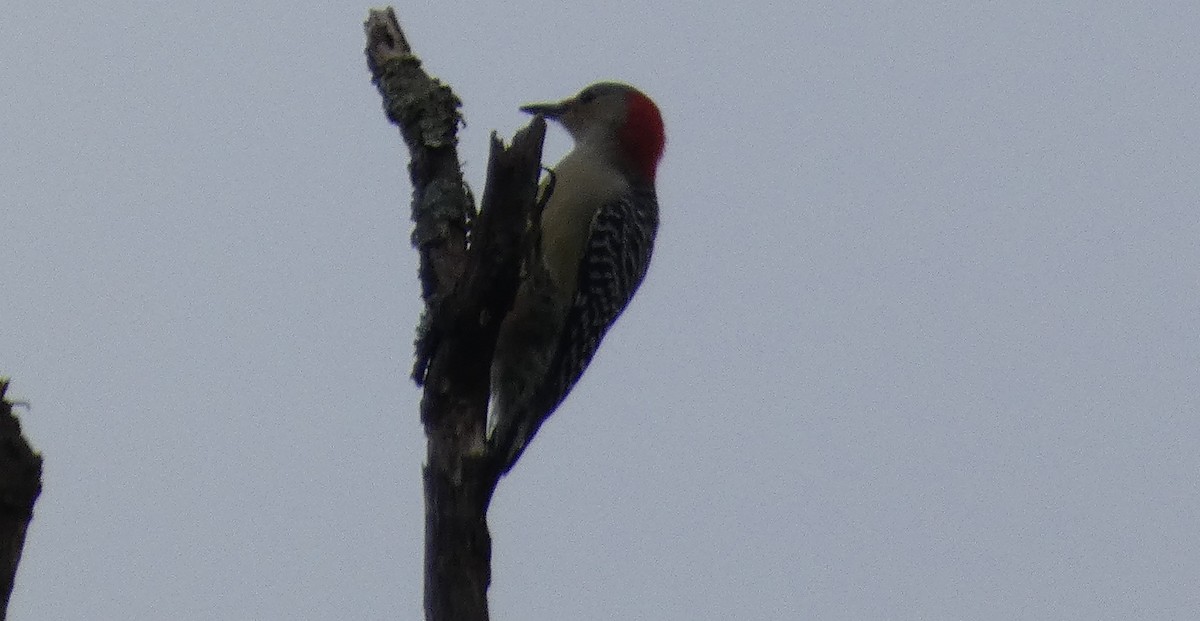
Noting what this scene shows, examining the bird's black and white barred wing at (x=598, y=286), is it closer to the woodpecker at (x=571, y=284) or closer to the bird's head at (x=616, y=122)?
the woodpecker at (x=571, y=284)

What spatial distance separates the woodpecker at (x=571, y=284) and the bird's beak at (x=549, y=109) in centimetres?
50

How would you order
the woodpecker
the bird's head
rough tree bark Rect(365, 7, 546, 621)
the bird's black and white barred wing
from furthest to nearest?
the bird's head → the bird's black and white barred wing → the woodpecker → rough tree bark Rect(365, 7, 546, 621)

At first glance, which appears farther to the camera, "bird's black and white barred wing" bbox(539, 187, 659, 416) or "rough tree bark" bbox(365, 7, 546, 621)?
"bird's black and white barred wing" bbox(539, 187, 659, 416)

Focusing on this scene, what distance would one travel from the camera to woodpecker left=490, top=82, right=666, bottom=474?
7449 mm

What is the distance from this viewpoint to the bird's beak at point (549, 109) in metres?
8.65

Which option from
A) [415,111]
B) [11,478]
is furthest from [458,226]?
[11,478]

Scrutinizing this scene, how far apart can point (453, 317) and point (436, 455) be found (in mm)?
468

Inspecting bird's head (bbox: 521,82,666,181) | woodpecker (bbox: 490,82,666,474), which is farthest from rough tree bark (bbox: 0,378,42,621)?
bird's head (bbox: 521,82,666,181)

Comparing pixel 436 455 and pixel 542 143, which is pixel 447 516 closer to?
pixel 436 455

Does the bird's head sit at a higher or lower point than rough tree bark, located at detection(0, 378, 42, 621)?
higher

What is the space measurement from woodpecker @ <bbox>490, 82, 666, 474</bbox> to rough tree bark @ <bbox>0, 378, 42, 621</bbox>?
3.51 metres

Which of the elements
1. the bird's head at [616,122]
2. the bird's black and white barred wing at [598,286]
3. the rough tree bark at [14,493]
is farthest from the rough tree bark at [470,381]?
the bird's head at [616,122]

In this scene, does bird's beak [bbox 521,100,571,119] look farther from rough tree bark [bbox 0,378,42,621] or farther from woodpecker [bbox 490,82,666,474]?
rough tree bark [bbox 0,378,42,621]

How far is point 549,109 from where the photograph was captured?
872 cm
